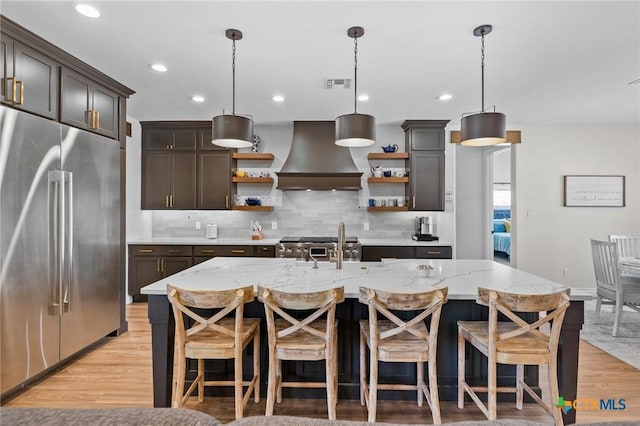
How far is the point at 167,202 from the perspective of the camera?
528cm

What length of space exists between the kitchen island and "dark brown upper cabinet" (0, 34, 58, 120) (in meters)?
1.66

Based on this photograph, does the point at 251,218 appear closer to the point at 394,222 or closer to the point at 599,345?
the point at 394,222

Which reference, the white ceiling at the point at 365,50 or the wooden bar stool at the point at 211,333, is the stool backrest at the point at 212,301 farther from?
the white ceiling at the point at 365,50

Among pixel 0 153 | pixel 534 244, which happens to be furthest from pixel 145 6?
pixel 534 244

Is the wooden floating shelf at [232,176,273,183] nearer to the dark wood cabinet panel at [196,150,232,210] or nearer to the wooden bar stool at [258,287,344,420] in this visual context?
the dark wood cabinet panel at [196,150,232,210]

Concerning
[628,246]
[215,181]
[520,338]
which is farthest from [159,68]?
[628,246]

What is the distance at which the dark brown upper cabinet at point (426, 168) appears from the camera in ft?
16.8

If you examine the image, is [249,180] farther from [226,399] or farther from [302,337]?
[302,337]

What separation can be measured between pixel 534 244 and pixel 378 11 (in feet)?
15.1

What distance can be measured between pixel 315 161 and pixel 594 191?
4.32 metres

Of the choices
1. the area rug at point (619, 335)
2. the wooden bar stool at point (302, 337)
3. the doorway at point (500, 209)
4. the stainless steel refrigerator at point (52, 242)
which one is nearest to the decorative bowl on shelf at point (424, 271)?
the wooden bar stool at point (302, 337)

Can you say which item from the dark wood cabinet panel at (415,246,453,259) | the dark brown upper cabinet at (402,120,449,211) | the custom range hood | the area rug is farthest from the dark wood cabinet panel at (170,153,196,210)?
the area rug

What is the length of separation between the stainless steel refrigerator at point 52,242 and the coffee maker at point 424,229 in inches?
152

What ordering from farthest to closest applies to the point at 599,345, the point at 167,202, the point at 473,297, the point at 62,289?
1. the point at 167,202
2. the point at 599,345
3. the point at 62,289
4. the point at 473,297
